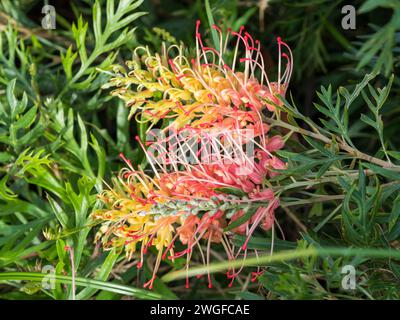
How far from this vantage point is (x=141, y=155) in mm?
864

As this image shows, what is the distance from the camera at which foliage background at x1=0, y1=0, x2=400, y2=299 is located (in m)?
0.66

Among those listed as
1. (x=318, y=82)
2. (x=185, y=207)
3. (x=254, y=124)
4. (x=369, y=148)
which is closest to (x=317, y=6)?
(x=318, y=82)

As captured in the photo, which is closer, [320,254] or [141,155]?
[320,254]

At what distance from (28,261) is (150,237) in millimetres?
271

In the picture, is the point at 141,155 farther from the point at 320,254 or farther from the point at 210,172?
the point at 320,254

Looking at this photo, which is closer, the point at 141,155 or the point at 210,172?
the point at 210,172

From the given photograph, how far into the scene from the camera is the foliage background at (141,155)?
25.9 inches

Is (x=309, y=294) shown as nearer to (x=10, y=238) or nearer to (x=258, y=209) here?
(x=258, y=209)

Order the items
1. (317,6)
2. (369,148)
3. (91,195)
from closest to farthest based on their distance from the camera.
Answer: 1. (91,195)
2. (317,6)
3. (369,148)

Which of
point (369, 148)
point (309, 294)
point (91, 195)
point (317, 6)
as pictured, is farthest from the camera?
point (369, 148)

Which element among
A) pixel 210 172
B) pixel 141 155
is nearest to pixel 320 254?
pixel 210 172

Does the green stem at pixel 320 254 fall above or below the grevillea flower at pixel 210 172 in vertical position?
below

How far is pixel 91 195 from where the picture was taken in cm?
81

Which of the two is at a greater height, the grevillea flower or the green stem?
the grevillea flower
